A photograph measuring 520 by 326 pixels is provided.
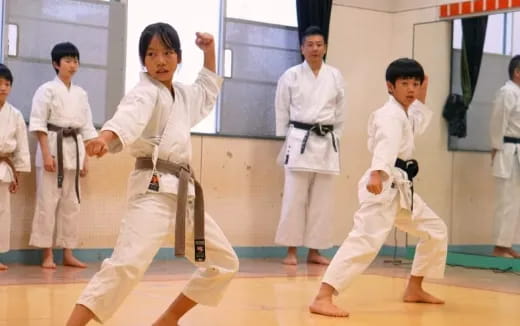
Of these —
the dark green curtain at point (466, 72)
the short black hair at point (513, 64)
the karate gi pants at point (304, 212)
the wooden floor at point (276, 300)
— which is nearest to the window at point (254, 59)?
the karate gi pants at point (304, 212)

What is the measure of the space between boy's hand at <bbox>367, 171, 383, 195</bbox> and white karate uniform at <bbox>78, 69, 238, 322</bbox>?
2.72 feet

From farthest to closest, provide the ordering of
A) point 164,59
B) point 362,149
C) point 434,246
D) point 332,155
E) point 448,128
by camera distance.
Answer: point 362,149 → point 448,128 → point 332,155 → point 434,246 → point 164,59

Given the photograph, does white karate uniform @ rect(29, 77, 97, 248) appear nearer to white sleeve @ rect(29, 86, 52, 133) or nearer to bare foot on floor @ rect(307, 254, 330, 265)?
white sleeve @ rect(29, 86, 52, 133)

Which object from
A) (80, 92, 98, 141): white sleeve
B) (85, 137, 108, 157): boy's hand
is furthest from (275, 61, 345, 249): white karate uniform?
(85, 137, 108, 157): boy's hand

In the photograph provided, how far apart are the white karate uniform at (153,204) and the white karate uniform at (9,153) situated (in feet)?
8.69

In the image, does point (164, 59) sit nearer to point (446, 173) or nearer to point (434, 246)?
point (434, 246)

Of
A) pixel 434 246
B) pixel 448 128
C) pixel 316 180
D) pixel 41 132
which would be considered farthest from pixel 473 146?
pixel 41 132

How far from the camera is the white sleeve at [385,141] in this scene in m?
3.96

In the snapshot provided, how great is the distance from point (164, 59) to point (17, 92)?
10.3 ft

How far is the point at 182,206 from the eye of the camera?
10.5 feet

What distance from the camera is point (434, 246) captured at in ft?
14.1

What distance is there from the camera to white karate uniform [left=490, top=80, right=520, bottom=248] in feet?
22.0

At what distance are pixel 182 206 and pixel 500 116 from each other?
425 cm

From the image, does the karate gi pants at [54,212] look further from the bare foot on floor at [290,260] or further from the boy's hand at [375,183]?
the boy's hand at [375,183]
